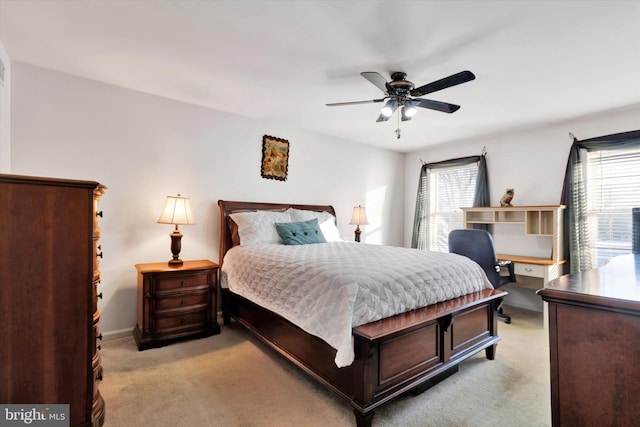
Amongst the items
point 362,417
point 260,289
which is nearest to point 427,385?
point 362,417

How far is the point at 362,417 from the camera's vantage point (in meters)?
1.62

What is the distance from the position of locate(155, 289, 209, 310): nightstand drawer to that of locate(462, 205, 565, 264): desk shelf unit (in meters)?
3.74

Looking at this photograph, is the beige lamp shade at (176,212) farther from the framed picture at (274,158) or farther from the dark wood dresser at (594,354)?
the dark wood dresser at (594,354)

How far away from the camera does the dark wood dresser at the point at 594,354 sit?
806 mm

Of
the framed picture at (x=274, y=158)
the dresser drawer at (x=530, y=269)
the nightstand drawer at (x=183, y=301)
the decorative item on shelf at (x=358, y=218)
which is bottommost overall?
the nightstand drawer at (x=183, y=301)

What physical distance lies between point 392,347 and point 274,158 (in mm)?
2884

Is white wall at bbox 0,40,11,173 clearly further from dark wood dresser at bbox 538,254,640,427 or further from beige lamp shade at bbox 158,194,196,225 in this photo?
dark wood dresser at bbox 538,254,640,427

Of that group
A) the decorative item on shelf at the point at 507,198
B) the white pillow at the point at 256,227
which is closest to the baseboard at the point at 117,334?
the white pillow at the point at 256,227

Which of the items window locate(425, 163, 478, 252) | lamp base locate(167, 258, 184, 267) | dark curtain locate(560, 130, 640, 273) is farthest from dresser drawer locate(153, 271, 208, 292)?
dark curtain locate(560, 130, 640, 273)

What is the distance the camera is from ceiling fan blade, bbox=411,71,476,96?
6.60 feet

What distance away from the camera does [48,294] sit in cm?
139

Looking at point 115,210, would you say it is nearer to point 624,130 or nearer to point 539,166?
point 539,166

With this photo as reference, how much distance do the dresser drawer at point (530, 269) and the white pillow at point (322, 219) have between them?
224cm

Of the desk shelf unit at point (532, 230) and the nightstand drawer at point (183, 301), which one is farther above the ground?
the desk shelf unit at point (532, 230)
